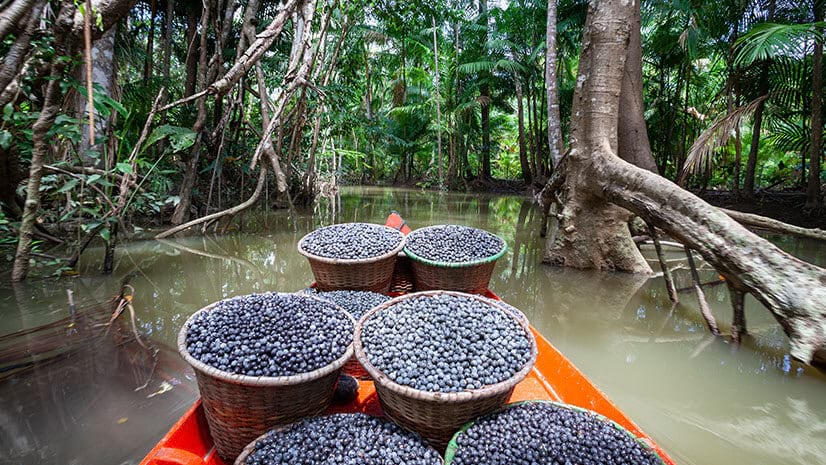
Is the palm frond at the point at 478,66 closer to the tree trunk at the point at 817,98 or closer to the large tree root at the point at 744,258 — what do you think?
the tree trunk at the point at 817,98

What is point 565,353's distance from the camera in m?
2.70

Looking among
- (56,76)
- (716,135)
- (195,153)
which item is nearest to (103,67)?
(195,153)

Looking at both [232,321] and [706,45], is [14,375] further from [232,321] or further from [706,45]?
[706,45]

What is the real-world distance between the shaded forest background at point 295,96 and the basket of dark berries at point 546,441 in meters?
2.77

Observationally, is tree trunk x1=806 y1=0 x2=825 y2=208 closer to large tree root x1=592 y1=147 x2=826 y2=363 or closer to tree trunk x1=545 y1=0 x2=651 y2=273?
tree trunk x1=545 y1=0 x2=651 y2=273

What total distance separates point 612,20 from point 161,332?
5.43 m

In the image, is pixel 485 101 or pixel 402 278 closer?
pixel 402 278

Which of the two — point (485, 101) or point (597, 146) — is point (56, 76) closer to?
point (597, 146)

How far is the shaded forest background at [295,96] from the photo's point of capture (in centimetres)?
311

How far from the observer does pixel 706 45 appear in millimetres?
7922

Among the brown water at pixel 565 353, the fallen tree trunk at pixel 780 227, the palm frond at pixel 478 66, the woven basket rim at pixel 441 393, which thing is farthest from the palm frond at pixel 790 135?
the woven basket rim at pixel 441 393

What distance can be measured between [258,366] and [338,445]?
379 mm

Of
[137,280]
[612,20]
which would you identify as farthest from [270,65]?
[612,20]

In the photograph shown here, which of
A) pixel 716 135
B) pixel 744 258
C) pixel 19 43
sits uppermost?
pixel 19 43
